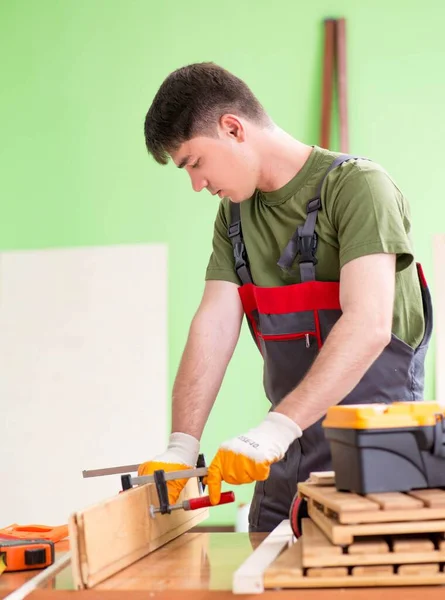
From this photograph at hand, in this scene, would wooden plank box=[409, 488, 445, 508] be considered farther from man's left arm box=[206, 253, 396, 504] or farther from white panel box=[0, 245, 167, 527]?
white panel box=[0, 245, 167, 527]

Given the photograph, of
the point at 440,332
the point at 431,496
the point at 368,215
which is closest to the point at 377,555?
the point at 431,496

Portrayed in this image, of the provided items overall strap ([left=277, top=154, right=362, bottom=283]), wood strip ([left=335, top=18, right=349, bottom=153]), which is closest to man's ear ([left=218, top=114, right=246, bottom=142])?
overall strap ([left=277, top=154, right=362, bottom=283])

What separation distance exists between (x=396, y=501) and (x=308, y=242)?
0.86 metres

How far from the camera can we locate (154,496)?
1520 mm

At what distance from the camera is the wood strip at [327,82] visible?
3.51m

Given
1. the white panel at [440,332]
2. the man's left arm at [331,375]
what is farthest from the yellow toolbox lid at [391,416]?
the white panel at [440,332]

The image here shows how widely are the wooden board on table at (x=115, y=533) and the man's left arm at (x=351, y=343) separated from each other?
0.33 metres

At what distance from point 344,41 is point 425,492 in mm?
2764

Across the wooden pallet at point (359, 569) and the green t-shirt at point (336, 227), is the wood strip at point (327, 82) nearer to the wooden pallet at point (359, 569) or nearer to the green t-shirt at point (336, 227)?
the green t-shirt at point (336, 227)

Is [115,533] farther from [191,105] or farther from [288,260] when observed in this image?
[191,105]

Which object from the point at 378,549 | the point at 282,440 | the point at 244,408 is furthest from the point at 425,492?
the point at 244,408

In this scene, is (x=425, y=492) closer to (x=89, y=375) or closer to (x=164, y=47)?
(x=89, y=375)

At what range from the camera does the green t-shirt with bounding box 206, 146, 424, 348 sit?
173 centimetres

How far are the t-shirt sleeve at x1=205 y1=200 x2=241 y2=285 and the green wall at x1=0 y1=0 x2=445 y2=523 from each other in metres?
1.44
